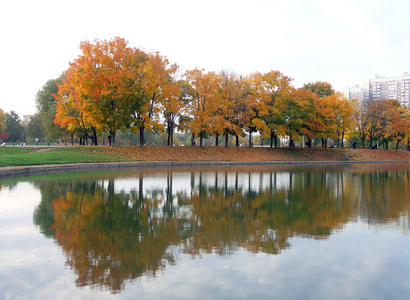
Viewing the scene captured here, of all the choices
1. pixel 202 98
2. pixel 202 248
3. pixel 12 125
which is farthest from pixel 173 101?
pixel 12 125

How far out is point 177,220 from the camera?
10453mm

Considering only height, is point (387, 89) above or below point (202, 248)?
above

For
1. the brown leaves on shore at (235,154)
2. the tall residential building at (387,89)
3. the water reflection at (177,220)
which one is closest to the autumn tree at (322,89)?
the brown leaves on shore at (235,154)

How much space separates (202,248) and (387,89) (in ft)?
592

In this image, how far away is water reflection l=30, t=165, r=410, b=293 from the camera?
7090 mm

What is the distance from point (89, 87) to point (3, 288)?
36987mm

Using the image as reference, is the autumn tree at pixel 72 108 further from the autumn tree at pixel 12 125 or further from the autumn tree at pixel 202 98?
the autumn tree at pixel 12 125

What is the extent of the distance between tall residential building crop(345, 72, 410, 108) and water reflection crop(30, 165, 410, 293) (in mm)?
147115

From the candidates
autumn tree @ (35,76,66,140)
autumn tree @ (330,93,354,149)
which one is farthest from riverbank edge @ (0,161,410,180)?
autumn tree @ (35,76,66,140)

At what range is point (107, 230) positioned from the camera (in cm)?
917

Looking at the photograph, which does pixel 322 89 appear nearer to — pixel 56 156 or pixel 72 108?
pixel 72 108

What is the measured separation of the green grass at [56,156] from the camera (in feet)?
97.5

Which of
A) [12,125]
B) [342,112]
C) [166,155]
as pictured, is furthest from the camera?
[12,125]

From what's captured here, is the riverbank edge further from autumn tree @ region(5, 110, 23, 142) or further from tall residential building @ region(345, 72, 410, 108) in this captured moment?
tall residential building @ region(345, 72, 410, 108)
